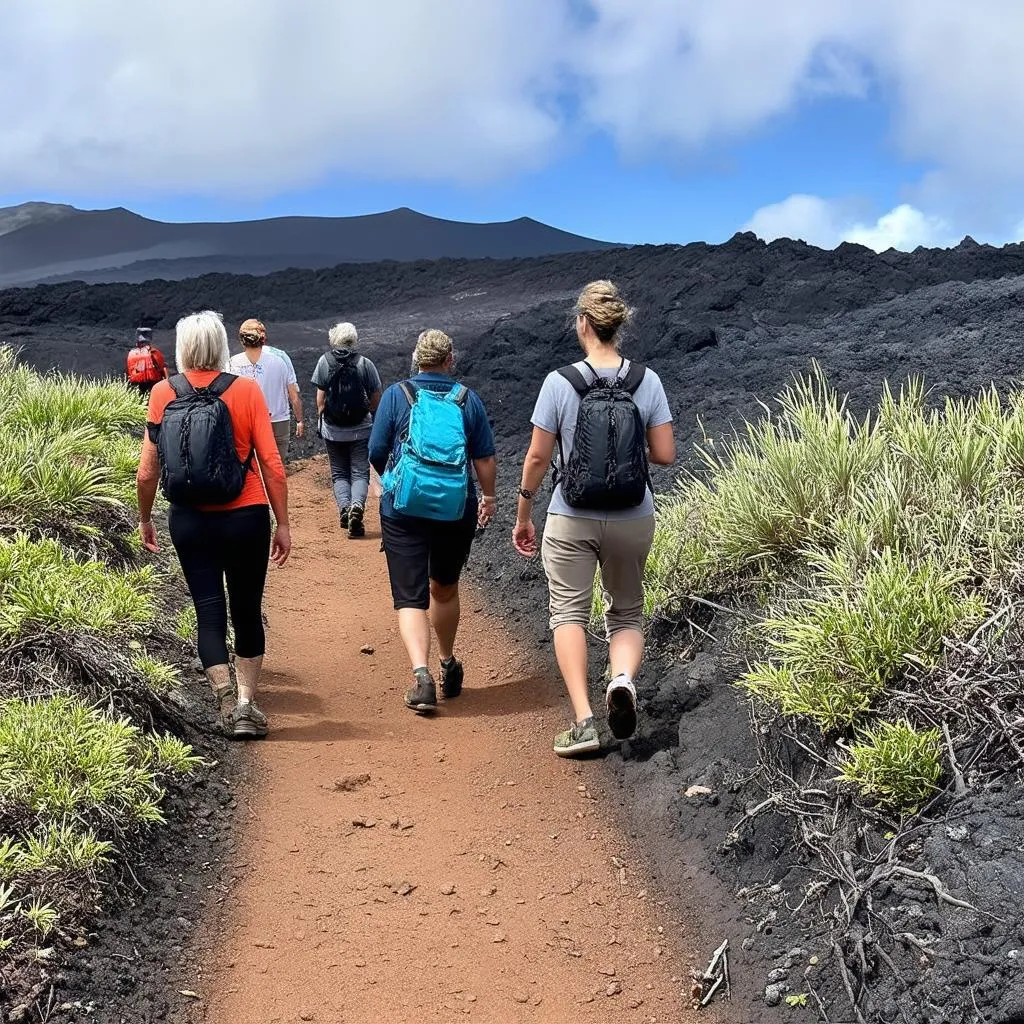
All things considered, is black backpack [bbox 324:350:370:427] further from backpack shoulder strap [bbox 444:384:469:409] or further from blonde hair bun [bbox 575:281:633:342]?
blonde hair bun [bbox 575:281:633:342]

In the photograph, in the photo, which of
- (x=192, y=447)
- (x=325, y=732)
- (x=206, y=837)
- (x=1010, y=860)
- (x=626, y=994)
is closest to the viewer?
(x=1010, y=860)

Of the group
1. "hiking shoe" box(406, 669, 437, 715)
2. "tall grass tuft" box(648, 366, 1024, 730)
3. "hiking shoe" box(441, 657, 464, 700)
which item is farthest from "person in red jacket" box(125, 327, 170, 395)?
"hiking shoe" box(406, 669, 437, 715)

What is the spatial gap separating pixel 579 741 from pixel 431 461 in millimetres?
1432

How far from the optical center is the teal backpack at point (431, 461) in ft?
18.0

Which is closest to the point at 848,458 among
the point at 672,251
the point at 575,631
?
the point at 575,631

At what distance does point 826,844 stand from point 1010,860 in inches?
25.2

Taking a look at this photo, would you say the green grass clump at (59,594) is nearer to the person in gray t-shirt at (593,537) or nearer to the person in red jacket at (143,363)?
the person in gray t-shirt at (593,537)

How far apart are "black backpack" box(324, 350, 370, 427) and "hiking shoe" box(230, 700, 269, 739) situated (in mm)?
4058

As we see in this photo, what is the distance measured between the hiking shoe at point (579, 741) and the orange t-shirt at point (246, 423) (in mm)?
1706

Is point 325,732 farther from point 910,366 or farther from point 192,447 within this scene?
point 910,366

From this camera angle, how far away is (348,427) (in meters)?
9.39

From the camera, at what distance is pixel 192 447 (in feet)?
16.3

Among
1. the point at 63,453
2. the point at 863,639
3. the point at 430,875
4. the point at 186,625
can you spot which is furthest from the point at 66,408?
the point at 863,639

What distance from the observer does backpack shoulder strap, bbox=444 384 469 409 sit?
5559mm
